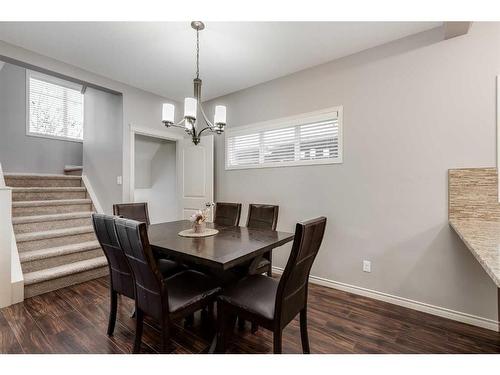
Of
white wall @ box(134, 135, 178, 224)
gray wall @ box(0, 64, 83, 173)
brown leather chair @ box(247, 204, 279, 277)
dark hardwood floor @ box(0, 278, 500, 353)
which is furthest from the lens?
white wall @ box(134, 135, 178, 224)

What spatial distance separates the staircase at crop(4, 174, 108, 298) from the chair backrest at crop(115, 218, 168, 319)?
1.83 metres

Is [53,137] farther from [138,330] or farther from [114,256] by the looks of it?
[138,330]

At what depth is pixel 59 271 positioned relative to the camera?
2.71 m

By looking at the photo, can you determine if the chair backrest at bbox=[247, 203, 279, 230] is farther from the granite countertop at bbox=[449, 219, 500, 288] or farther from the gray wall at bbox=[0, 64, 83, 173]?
the gray wall at bbox=[0, 64, 83, 173]

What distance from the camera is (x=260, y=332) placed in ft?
6.31

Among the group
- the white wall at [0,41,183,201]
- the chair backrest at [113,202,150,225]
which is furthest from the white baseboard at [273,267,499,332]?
the white wall at [0,41,183,201]

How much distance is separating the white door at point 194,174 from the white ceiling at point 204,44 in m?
1.11

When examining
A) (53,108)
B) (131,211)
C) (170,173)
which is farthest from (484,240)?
(53,108)

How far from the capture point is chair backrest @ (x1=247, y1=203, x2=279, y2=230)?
105 inches

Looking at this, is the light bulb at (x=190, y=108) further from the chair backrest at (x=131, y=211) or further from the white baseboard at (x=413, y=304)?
the white baseboard at (x=413, y=304)

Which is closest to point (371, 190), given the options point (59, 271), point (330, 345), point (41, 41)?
point (330, 345)

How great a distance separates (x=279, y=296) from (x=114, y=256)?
1.25m

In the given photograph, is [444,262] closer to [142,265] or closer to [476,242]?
[476,242]

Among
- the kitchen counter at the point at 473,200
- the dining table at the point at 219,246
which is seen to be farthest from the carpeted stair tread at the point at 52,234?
the kitchen counter at the point at 473,200
